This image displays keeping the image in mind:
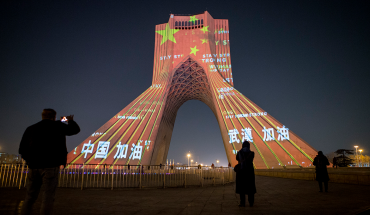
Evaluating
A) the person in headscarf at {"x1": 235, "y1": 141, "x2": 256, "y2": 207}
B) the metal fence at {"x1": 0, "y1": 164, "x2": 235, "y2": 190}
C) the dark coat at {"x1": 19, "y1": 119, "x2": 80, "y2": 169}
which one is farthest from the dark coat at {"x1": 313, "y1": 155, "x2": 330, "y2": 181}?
the dark coat at {"x1": 19, "y1": 119, "x2": 80, "y2": 169}

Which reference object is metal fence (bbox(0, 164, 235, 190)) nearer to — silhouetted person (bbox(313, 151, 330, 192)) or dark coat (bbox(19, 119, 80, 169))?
silhouetted person (bbox(313, 151, 330, 192))

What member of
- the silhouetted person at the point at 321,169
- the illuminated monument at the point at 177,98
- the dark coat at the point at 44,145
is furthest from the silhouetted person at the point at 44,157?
the illuminated monument at the point at 177,98

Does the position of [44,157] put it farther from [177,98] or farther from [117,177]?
[177,98]

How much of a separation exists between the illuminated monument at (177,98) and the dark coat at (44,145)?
15025 millimetres

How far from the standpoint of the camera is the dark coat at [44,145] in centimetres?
217

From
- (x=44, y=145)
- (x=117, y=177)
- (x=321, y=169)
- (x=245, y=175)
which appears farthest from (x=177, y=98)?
(x=44, y=145)

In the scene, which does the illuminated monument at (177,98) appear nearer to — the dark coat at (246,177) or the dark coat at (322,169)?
the dark coat at (322,169)

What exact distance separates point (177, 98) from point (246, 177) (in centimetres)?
2506

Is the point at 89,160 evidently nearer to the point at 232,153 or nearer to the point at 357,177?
the point at 232,153

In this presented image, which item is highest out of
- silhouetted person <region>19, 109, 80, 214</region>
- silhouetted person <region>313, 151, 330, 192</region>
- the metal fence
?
silhouetted person <region>19, 109, 80, 214</region>

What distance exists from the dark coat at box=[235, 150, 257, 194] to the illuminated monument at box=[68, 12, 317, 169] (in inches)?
527

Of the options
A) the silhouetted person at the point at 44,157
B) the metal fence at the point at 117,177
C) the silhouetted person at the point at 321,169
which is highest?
the silhouetted person at the point at 44,157

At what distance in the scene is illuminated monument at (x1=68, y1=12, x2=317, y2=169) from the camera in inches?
650

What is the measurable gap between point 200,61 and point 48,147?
21826 millimetres
